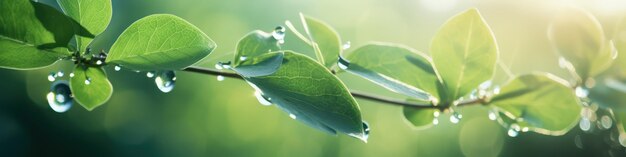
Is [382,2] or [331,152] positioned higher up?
[382,2]

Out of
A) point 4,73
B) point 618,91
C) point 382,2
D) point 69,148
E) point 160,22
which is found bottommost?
point 69,148

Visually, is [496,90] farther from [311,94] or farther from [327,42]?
[311,94]

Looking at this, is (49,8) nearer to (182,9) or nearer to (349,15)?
(349,15)

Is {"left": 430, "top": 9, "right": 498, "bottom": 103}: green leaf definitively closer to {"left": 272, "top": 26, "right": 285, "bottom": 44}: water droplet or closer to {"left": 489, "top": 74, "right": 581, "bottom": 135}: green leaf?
{"left": 489, "top": 74, "right": 581, "bottom": 135}: green leaf

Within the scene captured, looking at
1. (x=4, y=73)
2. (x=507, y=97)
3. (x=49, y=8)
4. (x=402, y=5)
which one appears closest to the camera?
(x=49, y=8)

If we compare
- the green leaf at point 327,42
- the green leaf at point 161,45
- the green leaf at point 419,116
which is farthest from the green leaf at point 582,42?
the green leaf at point 161,45

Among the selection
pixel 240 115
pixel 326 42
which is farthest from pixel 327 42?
pixel 240 115

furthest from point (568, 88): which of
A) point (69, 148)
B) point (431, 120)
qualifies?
point (69, 148)

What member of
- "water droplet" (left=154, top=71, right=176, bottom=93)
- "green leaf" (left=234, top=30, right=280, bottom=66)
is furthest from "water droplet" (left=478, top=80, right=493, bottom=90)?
"water droplet" (left=154, top=71, right=176, bottom=93)
